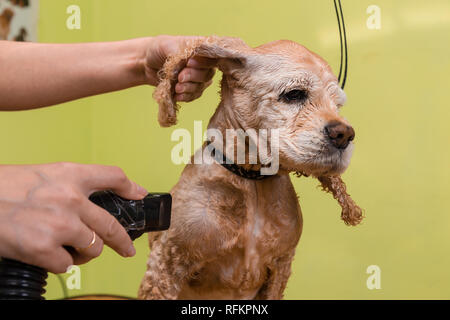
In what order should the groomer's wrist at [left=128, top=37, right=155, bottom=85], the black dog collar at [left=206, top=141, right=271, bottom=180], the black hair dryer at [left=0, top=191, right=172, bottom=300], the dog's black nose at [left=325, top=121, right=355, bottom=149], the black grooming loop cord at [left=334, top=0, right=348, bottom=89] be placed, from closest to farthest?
the black hair dryer at [left=0, top=191, right=172, bottom=300] → the dog's black nose at [left=325, top=121, right=355, bottom=149] → the black dog collar at [left=206, top=141, right=271, bottom=180] → the groomer's wrist at [left=128, top=37, right=155, bottom=85] → the black grooming loop cord at [left=334, top=0, right=348, bottom=89]

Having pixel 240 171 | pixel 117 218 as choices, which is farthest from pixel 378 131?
pixel 117 218

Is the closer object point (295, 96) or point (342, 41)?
point (295, 96)

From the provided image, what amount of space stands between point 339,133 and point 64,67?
575 millimetres

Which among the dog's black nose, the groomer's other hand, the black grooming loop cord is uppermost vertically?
the black grooming loop cord

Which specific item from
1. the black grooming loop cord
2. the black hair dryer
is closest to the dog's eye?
the black hair dryer

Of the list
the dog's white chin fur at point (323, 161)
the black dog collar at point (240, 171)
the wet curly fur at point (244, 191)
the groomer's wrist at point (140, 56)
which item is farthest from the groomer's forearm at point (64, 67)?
the dog's white chin fur at point (323, 161)

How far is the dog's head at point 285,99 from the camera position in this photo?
0.70 metres

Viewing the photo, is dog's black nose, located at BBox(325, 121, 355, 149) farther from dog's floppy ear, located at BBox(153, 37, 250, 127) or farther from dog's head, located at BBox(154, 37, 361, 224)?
dog's floppy ear, located at BBox(153, 37, 250, 127)

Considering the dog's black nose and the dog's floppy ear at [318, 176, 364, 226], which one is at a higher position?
the dog's black nose

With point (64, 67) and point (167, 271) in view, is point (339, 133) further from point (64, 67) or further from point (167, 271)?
point (64, 67)

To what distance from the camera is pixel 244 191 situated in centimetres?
81

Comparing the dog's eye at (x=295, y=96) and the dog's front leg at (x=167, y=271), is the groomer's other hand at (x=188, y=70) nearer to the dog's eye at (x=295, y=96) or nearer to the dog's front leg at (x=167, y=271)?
the dog's eye at (x=295, y=96)

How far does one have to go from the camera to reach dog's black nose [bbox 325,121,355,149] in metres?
0.69

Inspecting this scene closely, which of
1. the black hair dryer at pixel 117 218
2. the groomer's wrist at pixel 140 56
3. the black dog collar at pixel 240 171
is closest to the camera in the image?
the black hair dryer at pixel 117 218
